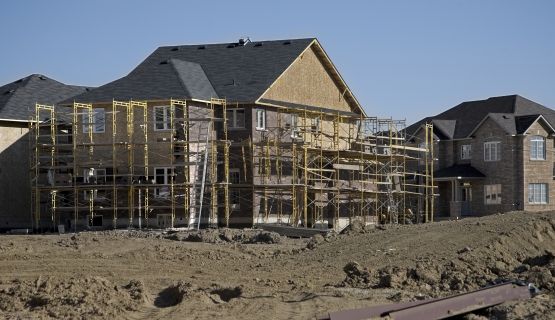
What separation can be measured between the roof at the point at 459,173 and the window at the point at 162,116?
22.0 metres

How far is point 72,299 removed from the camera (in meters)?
17.4

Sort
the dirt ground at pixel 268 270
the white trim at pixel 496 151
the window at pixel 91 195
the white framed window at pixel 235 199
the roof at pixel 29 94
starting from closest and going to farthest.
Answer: the dirt ground at pixel 268 270
the window at pixel 91 195
the white framed window at pixel 235 199
the roof at pixel 29 94
the white trim at pixel 496 151

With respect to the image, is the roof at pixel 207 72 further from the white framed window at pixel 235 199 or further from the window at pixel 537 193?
the window at pixel 537 193

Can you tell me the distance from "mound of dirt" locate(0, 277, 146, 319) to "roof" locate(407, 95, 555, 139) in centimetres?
4111

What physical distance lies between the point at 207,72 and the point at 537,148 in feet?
70.7

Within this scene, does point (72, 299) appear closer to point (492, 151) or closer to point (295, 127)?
point (295, 127)

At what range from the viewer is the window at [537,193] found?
180ft

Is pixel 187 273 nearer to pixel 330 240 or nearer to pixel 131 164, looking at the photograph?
Result: pixel 330 240

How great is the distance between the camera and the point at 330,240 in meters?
28.4

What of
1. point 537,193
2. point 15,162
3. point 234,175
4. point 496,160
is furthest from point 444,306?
point 496,160

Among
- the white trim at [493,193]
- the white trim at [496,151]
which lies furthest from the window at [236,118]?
the white trim at [496,151]

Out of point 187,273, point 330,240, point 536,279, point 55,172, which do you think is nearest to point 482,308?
point 536,279

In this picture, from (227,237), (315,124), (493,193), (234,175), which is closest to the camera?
(227,237)

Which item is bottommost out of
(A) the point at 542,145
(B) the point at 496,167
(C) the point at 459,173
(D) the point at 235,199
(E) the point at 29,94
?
(D) the point at 235,199
